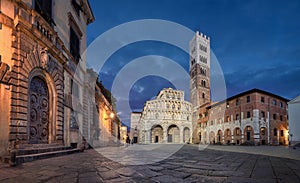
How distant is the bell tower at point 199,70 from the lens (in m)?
74.4

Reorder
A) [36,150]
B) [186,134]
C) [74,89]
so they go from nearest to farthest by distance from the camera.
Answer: [36,150] → [74,89] → [186,134]

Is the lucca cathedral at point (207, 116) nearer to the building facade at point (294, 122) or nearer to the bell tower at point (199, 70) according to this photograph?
the bell tower at point (199, 70)

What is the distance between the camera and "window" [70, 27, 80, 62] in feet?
44.4

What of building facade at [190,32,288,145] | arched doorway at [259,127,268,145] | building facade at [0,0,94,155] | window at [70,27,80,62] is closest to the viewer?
building facade at [0,0,94,155]

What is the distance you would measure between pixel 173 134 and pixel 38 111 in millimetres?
65106

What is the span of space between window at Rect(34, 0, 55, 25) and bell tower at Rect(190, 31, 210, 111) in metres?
63.7

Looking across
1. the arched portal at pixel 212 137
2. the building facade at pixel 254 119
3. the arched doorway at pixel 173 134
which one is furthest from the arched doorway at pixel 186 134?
the building facade at pixel 254 119

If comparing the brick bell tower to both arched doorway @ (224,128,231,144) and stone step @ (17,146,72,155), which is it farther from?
stone step @ (17,146,72,155)

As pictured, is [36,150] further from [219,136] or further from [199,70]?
[199,70]

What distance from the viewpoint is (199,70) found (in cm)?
7800

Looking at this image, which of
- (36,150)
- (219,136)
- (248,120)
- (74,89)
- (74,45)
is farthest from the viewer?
(219,136)

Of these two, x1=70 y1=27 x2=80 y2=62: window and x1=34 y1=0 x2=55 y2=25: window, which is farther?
x1=70 y1=27 x2=80 y2=62: window

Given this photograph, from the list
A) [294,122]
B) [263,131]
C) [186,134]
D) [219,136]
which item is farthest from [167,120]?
[294,122]

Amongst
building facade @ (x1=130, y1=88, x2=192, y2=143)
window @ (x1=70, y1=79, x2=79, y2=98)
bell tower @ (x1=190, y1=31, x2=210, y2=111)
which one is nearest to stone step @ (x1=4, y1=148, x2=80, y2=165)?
window @ (x1=70, y1=79, x2=79, y2=98)
